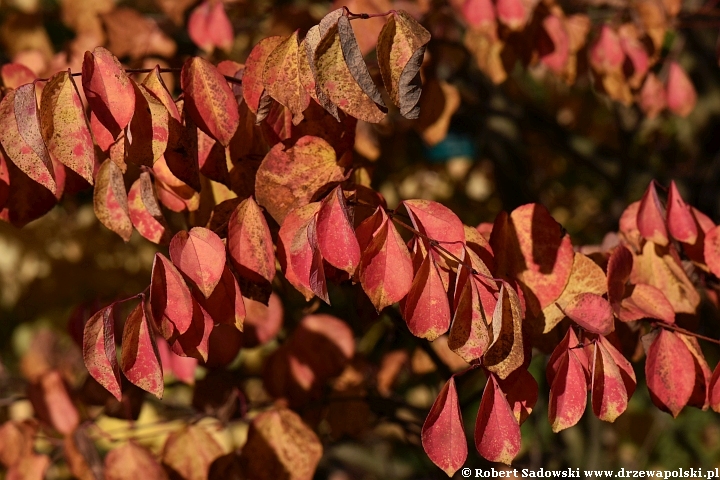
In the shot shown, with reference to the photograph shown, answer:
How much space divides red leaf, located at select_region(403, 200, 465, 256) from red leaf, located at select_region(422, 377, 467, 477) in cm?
13

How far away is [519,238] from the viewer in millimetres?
795

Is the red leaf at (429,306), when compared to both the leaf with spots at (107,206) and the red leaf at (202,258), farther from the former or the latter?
the leaf with spots at (107,206)

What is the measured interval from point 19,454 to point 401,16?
88cm

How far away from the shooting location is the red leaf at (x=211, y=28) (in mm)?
1263

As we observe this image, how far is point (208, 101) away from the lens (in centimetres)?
72

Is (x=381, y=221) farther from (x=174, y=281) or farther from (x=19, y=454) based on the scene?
(x=19, y=454)

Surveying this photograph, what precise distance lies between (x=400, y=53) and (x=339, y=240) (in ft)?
0.58

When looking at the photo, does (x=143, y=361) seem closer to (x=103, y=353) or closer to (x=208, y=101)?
(x=103, y=353)

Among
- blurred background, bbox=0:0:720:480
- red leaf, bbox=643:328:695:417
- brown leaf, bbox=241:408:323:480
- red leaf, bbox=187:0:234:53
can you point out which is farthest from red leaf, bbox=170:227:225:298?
red leaf, bbox=187:0:234:53

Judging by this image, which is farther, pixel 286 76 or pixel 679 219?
pixel 679 219

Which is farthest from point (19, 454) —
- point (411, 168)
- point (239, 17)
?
point (411, 168)

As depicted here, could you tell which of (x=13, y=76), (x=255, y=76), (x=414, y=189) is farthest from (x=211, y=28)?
(x=414, y=189)

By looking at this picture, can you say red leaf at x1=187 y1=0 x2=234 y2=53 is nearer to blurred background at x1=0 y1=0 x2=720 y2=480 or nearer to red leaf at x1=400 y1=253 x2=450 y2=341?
blurred background at x1=0 y1=0 x2=720 y2=480

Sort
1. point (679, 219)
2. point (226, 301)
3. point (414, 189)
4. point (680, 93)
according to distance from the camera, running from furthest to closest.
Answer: point (414, 189), point (680, 93), point (679, 219), point (226, 301)
